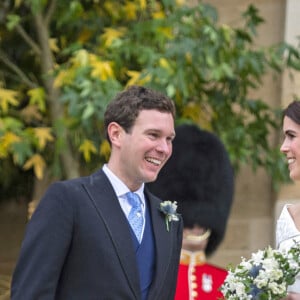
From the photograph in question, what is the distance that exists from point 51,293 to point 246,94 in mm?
3453

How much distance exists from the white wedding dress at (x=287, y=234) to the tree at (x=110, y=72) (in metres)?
1.79

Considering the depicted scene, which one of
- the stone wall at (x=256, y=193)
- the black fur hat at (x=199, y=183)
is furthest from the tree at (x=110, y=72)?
the black fur hat at (x=199, y=183)

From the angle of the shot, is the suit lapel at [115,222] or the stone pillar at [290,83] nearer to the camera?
the suit lapel at [115,222]

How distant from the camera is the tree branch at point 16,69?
6.48 metres

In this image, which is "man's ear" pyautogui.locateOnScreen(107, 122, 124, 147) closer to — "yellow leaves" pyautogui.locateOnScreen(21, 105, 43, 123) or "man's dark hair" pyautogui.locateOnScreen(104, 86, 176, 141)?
"man's dark hair" pyautogui.locateOnScreen(104, 86, 176, 141)

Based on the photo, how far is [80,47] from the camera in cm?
617

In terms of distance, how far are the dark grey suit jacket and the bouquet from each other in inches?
14.0

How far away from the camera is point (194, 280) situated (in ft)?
16.4

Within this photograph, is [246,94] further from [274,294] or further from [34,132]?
[274,294]

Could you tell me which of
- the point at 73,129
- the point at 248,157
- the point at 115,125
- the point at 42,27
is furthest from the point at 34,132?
the point at 115,125

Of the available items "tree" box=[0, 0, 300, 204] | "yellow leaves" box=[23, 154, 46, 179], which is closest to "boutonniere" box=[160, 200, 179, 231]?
"tree" box=[0, 0, 300, 204]

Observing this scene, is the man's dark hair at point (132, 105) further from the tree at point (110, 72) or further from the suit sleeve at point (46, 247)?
the tree at point (110, 72)

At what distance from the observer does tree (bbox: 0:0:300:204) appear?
588 cm

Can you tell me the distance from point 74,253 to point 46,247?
0.09 meters
